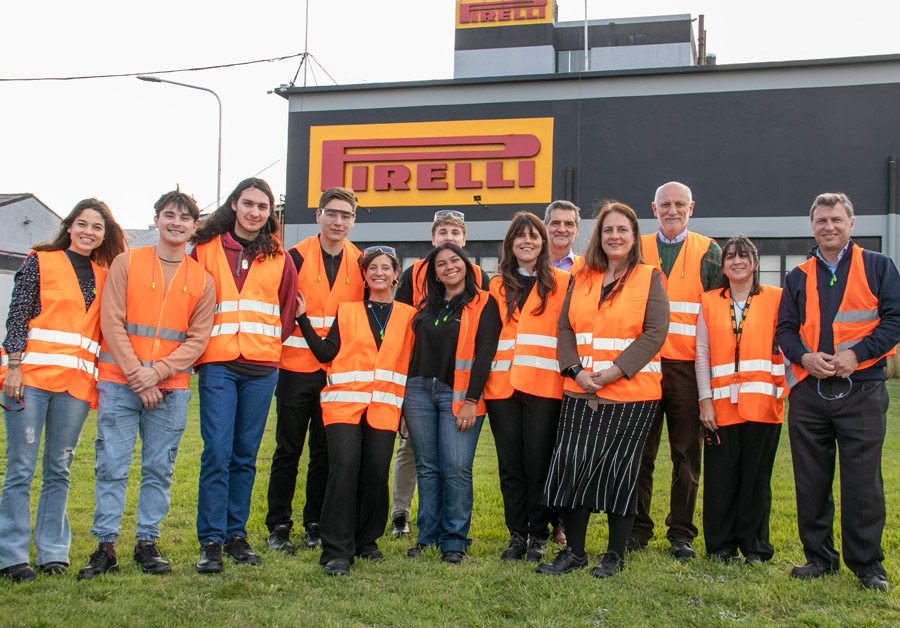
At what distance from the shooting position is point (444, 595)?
4.07 metres

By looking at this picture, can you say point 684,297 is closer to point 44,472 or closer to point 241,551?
point 241,551

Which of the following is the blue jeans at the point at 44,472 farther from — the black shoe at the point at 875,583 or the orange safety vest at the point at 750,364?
the black shoe at the point at 875,583

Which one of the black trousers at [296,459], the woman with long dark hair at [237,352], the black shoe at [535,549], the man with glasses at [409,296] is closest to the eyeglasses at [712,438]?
the black shoe at [535,549]

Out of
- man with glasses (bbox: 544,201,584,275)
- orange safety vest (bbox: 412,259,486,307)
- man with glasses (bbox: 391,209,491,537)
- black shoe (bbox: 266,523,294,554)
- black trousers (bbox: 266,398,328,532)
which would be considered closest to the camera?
black shoe (bbox: 266,523,294,554)

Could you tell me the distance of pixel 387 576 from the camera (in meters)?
4.46

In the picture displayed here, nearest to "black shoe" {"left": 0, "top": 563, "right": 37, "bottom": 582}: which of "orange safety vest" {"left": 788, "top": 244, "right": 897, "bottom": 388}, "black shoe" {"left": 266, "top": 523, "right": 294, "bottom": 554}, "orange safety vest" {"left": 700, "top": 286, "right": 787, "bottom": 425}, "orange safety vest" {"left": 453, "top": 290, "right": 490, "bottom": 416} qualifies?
"black shoe" {"left": 266, "top": 523, "right": 294, "bottom": 554}

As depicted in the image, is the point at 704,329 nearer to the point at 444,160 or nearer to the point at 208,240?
the point at 208,240

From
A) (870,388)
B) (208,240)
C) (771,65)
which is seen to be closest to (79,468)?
(208,240)

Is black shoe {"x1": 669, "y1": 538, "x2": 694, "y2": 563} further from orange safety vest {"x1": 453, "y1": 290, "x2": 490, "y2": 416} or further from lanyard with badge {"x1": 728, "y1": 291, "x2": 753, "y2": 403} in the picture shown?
orange safety vest {"x1": 453, "y1": 290, "x2": 490, "y2": 416}

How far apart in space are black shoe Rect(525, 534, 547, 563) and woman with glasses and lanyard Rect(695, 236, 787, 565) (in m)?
1.05

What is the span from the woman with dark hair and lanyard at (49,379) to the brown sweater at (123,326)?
19 cm

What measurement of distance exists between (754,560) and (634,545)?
0.75 metres

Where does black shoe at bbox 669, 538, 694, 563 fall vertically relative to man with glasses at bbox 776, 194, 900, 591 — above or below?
below

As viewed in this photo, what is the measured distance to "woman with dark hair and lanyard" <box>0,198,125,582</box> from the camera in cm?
429
